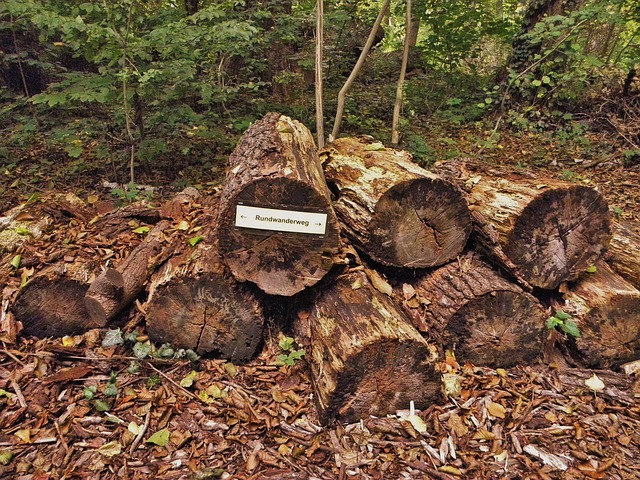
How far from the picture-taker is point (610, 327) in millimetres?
2906

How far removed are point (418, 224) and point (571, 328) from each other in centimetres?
124

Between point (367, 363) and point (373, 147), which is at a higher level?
point (373, 147)

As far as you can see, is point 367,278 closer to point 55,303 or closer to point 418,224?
point 418,224

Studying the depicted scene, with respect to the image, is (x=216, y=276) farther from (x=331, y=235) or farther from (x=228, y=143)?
(x=228, y=143)

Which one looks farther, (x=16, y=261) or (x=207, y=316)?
(x=16, y=261)

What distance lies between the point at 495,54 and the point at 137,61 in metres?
11.6

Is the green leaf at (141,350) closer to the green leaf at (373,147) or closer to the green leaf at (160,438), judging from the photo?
the green leaf at (160,438)

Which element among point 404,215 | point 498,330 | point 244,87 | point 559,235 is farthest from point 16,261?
point 244,87

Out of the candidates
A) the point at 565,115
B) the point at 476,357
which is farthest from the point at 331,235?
the point at 565,115

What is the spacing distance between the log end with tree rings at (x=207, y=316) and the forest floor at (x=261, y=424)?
13cm

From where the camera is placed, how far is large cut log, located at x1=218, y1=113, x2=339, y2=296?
247 centimetres

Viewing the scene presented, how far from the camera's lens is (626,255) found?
11.3 ft

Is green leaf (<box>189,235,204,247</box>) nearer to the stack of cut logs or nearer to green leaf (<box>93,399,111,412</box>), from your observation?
the stack of cut logs

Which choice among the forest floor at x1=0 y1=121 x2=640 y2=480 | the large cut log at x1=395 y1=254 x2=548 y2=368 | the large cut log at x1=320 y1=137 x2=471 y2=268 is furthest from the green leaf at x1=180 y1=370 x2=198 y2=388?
the large cut log at x1=395 y1=254 x2=548 y2=368
